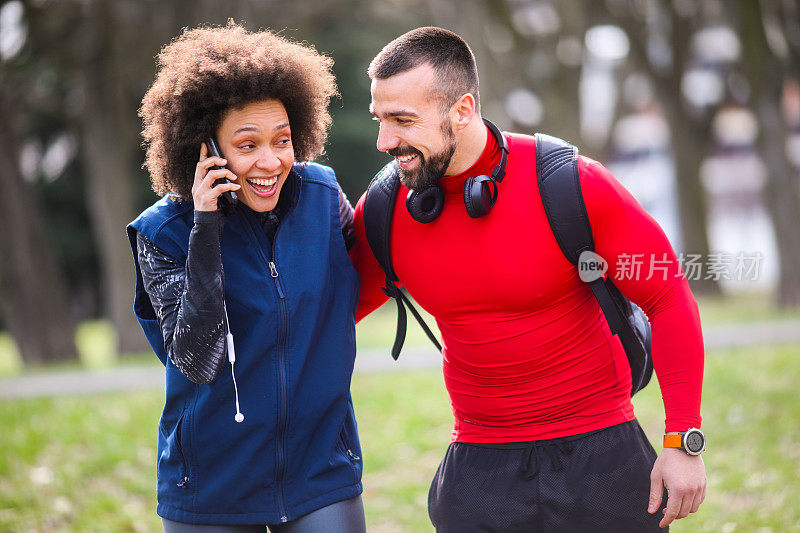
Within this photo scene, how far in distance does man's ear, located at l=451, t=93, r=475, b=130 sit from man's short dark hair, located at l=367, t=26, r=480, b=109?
0.02 meters

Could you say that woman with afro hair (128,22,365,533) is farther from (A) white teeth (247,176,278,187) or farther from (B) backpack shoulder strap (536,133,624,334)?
(B) backpack shoulder strap (536,133,624,334)

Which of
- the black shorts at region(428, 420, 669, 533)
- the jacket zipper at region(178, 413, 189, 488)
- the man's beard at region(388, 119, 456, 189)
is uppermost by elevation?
the man's beard at region(388, 119, 456, 189)

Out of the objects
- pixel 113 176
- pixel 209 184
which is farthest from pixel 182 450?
pixel 113 176

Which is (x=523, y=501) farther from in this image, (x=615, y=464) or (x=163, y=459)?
(x=163, y=459)

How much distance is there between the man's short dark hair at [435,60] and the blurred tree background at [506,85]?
25.4 ft

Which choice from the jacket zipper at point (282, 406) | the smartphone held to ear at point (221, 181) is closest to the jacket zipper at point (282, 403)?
the jacket zipper at point (282, 406)

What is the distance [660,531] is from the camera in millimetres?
3400

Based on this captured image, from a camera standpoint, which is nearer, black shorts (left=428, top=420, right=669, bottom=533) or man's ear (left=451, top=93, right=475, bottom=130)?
black shorts (left=428, top=420, right=669, bottom=533)

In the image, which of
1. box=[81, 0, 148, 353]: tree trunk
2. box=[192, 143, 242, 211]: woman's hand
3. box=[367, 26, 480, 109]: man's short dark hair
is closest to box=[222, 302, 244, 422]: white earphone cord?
box=[192, 143, 242, 211]: woman's hand

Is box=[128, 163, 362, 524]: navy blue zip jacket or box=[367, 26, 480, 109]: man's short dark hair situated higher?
box=[367, 26, 480, 109]: man's short dark hair

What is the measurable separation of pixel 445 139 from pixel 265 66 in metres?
0.75

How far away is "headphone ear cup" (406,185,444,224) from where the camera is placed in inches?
137

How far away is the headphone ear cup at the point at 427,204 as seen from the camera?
348 centimetres

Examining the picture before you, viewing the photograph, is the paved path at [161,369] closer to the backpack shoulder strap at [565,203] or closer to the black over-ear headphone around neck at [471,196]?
the black over-ear headphone around neck at [471,196]
